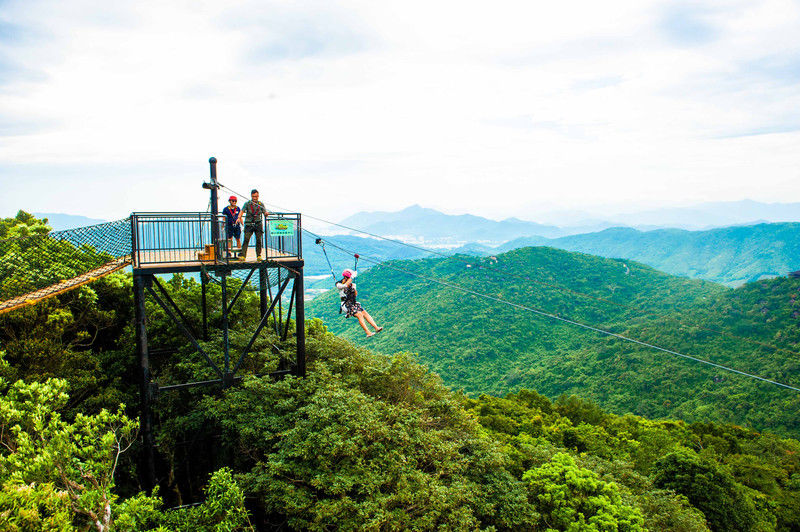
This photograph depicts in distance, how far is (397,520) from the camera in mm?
9398

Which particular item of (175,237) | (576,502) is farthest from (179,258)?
(576,502)

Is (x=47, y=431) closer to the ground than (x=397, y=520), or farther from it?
farther from it

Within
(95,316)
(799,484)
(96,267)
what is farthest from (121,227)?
(799,484)

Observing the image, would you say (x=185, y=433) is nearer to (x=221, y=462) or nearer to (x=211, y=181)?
(x=221, y=462)

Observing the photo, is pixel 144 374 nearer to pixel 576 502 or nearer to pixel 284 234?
pixel 284 234

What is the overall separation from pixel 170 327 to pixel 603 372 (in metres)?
62.6

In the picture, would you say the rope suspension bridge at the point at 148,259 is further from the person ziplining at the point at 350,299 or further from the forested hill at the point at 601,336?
the forested hill at the point at 601,336

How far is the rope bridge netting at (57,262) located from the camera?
1084 centimetres

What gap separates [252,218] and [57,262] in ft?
17.5

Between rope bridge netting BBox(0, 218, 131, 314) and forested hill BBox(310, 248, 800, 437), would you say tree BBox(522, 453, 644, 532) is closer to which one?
rope bridge netting BBox(0, 218, 131, 314)

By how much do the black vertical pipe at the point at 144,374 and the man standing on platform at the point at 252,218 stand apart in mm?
2551

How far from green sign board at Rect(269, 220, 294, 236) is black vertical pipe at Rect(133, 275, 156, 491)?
3286 millimetres

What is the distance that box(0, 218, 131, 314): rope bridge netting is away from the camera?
10844 millimetres

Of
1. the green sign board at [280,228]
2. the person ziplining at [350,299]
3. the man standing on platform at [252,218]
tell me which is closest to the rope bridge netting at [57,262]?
the man standing on platform at [252,218]
